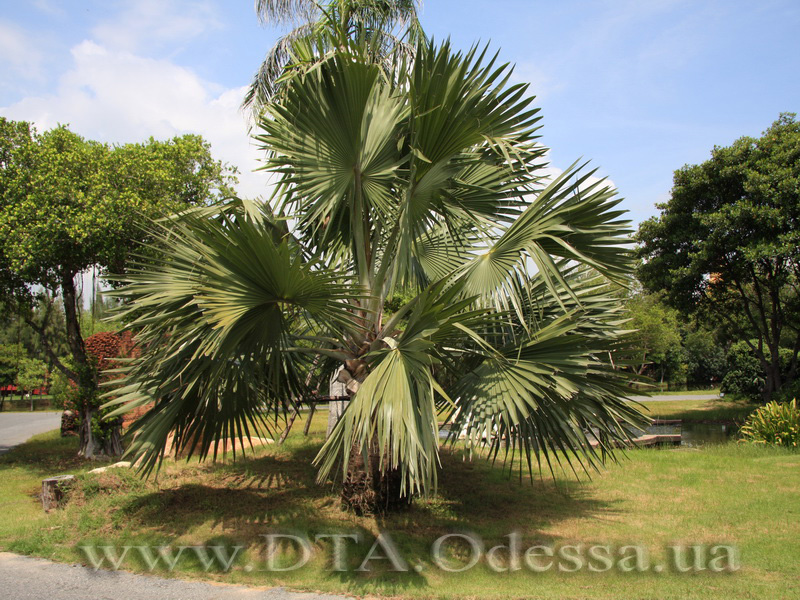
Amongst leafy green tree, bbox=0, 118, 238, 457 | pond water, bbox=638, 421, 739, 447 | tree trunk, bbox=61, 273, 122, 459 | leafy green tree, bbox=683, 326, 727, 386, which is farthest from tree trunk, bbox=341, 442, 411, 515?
leafy green tree, bbox=683, 326, 727, 386

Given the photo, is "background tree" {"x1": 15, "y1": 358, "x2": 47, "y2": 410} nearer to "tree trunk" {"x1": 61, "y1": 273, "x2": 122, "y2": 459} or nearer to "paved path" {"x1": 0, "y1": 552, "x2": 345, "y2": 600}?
"tree trunk" {"x1": 61, "y1": 273, "x2": 122, "y2": 459}

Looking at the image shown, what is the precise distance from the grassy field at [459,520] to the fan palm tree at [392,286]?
0.94m

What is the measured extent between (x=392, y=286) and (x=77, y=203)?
7.54 m

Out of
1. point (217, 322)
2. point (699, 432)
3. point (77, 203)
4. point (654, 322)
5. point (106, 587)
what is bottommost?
point (699, 432)

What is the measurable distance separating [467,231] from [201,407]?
13.5 feet

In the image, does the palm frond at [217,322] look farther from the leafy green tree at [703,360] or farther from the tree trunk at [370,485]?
the leafy green tree at [703,360]

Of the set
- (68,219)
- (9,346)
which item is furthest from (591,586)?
(9,346)

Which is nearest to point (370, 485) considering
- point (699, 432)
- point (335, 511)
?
point (335, 511)

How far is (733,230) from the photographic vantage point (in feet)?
57.1

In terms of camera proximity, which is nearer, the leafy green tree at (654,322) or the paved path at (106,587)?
Answer: the paved path at (106,587)

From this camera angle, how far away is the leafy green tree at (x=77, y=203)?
35.7 feet

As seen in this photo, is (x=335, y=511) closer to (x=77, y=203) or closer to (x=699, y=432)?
(x=77, y=203)

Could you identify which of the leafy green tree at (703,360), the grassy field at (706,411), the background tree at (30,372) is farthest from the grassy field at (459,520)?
the leafy green tree at (703,360)

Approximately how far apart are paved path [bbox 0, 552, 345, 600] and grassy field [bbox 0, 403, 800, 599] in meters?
0.22
